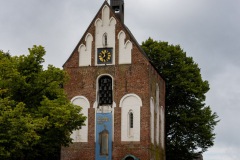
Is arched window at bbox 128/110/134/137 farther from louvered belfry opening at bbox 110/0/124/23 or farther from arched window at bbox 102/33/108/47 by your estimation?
louvered belfry opening at bbox 110/0/124/23

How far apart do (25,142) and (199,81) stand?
88.2 feet

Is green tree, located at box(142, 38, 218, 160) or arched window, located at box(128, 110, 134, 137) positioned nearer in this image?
arched window, located at box(128, 110, 134, 137)

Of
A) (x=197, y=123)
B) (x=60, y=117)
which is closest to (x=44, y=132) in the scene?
(x=60, y=117)

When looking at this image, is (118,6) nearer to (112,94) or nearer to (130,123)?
(112,94)

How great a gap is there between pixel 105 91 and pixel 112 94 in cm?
69

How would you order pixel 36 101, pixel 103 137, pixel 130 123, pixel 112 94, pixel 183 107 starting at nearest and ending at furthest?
pixel 36 101
pixel 130 123
pixel 103 137
pixel 112 94
pixel 183 107

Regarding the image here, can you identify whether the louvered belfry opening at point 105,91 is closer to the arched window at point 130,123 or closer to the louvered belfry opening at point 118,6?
the arched window at point 130,123

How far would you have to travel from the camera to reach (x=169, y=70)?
47.3 m

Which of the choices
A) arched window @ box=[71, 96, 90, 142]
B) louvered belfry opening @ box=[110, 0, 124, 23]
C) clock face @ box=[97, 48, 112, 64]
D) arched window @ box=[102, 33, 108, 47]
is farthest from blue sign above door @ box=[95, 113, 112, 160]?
louvered belfry opening @ box=[110, 0, 124, 23]

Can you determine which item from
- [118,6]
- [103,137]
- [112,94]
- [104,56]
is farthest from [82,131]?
[118,6]

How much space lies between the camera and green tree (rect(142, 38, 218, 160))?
45719 mm

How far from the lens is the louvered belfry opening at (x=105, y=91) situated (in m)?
37.9

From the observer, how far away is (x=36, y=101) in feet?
87.4

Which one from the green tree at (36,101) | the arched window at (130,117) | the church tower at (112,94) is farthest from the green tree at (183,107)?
the green tree at (36,101)
